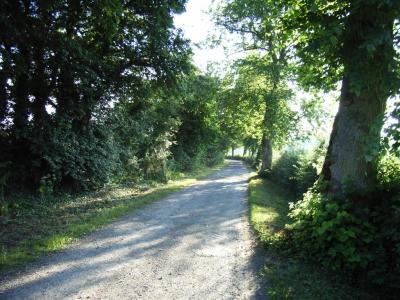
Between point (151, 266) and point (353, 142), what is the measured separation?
4.83m

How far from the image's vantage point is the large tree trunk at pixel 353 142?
6.52 meters

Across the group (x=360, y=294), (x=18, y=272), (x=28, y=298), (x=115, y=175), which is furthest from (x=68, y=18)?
(x=360, y=294)

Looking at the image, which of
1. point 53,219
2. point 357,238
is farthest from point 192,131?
point 357,238

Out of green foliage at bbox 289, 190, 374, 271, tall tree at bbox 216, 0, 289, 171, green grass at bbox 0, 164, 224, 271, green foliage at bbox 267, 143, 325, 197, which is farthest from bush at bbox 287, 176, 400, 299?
tall tree at bbox 216, 0, 289, 171

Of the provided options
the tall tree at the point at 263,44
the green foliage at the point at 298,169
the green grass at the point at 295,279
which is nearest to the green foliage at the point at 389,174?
the green grass at the point at 295,279

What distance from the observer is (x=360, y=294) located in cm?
503

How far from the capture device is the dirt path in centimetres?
502

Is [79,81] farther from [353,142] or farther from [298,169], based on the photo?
[298,169]

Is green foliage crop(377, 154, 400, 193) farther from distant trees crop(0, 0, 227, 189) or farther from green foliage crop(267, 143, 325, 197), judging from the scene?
distant trees crop(0, 0, 227, 189)

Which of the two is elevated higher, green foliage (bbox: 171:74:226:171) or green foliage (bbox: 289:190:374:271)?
green foliage (bbox: 171:74:226:171)

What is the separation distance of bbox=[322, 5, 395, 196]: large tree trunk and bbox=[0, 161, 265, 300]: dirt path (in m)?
2.61

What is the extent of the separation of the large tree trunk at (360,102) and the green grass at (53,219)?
627cm

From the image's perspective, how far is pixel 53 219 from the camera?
30.5 ft

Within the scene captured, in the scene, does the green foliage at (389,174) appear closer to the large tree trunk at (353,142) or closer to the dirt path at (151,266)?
the large tree trunk at (353,142)
